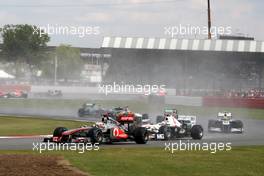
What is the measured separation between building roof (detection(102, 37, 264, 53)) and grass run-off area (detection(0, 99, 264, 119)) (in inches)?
211

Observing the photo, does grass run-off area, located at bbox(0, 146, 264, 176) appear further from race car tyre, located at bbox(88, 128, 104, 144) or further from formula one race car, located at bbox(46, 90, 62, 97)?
formula one race car, located at bbox(46, 90, 62, 97)

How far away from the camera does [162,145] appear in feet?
82.7

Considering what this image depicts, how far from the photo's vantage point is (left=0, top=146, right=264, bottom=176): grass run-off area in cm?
1630

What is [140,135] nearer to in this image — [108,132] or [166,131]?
[108,132]

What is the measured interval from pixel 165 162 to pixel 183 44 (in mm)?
42984

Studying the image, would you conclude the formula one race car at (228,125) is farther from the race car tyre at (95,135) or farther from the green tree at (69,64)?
the green tree at (69,64)

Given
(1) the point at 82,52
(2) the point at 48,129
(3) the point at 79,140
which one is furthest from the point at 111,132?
(1) the point at 82,52

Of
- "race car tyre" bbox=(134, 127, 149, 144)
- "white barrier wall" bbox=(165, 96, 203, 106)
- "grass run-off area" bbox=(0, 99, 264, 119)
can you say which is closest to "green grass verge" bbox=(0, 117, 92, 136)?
"race car tyre" bbox=(134, 127, 149, 144)

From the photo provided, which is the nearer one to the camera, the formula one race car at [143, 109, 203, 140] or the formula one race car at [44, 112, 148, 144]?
the formula one race car at [44, 112, 148, 144]

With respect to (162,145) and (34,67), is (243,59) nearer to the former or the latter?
(162,145)

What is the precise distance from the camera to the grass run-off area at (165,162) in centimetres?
1630

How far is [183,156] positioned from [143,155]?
1.21 m

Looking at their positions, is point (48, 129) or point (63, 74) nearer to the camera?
point (48, 129)

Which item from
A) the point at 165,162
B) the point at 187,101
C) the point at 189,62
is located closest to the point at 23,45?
the point at 189,62
